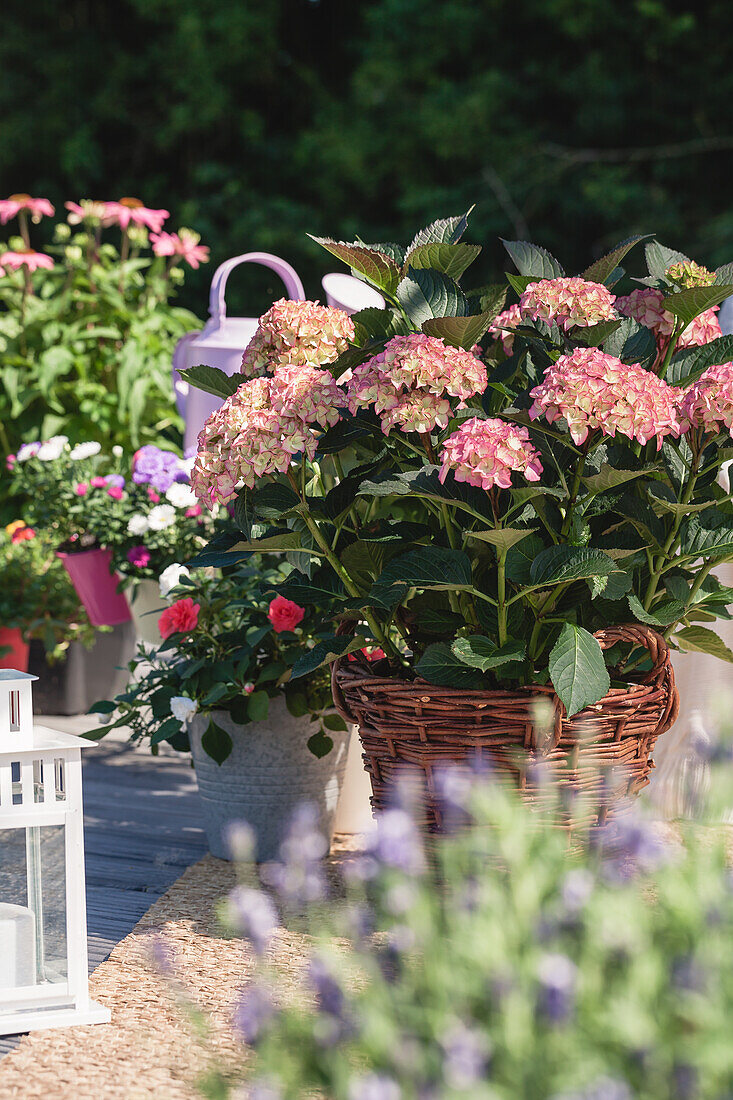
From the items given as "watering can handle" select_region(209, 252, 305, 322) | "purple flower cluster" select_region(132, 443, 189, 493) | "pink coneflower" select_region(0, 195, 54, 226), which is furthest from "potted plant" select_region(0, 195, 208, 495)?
"watering can handle" select_region(209, 252, 305, 322)

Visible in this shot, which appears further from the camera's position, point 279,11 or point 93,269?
point 279,11

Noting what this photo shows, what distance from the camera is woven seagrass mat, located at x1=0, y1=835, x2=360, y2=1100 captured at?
1.25 meters

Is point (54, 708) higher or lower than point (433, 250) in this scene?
lower

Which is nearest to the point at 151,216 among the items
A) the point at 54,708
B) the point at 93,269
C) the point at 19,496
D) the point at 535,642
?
the point at 93,269

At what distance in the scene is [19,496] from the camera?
3779 millimetres

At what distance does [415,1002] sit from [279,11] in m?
8.47

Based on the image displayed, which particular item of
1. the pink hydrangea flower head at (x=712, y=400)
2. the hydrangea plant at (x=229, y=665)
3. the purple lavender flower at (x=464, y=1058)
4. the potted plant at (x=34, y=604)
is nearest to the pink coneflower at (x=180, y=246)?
the potted plant at (x=34, y=604)

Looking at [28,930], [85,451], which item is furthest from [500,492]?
[85,451]

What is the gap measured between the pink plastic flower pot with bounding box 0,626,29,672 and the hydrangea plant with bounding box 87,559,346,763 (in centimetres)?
110

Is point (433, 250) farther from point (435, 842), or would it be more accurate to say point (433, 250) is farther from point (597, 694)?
point (435, 842)

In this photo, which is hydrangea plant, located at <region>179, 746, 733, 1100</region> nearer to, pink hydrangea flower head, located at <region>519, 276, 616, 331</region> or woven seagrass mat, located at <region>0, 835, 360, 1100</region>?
woven seagrass mat, located at <region>0, 835, 360, 1100</region>

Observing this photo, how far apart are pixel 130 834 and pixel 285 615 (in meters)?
0.63

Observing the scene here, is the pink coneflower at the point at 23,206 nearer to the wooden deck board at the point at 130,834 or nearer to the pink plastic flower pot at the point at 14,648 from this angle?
the pink plastic flower pot at the point at 14,648

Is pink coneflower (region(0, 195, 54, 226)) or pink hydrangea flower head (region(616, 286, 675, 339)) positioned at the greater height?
pink coneflower (region(0, 195, 54, 226))
